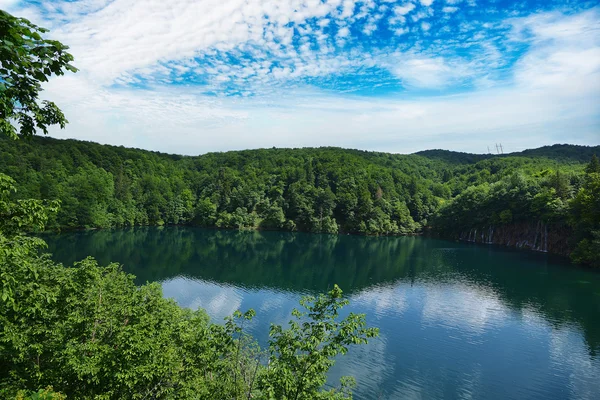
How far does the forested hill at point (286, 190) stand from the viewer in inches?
3115

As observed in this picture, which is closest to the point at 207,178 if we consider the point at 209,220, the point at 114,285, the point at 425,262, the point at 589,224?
the point at 209,220

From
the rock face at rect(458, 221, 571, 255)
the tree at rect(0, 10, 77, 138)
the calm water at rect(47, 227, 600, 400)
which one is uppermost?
the tree at rect(0, 10, 77, 138)

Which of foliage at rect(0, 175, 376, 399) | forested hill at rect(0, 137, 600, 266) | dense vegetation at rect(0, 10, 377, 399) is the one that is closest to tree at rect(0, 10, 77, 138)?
dense vegetation at rect(0, 10, 377, 399)

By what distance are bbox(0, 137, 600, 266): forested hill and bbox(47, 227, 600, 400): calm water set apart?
11723mm

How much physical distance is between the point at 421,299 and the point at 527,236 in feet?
162

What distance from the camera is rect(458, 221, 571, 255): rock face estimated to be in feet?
222

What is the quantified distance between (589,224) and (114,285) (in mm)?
66819

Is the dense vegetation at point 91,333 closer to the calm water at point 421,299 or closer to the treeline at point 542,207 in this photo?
the calm water at point 421,299

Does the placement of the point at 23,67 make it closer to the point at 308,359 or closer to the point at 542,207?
the point at 308,359

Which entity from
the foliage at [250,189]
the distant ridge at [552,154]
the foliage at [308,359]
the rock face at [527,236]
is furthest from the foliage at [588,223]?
the distant ridge at [552,154]

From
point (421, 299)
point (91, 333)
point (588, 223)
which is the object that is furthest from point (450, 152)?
point (91, 333)

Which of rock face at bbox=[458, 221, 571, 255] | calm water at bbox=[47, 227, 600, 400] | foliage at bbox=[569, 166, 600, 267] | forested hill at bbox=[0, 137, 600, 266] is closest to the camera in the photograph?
calm water at bbox=[47, 227, 600, 400]

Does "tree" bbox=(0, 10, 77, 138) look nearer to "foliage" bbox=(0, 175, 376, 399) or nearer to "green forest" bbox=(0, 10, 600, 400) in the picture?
"green forest" bbox=(0, 10, 600, 400)

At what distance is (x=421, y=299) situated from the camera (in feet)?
133
